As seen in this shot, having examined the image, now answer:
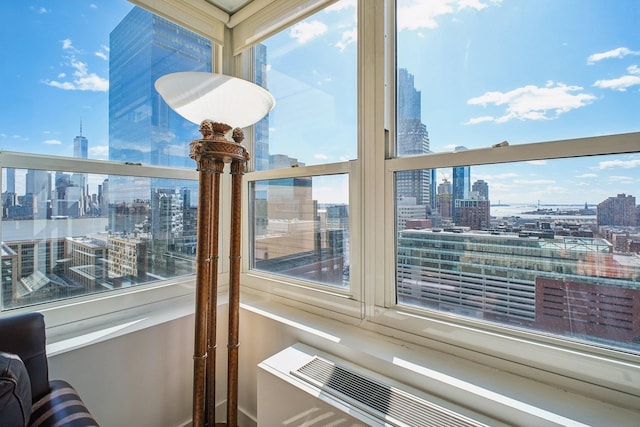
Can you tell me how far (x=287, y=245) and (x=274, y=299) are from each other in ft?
1.10

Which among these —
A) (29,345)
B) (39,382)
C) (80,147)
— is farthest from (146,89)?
(39,382)

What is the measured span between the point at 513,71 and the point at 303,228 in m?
1.20

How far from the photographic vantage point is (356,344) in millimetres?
1248

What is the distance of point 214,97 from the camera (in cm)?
114

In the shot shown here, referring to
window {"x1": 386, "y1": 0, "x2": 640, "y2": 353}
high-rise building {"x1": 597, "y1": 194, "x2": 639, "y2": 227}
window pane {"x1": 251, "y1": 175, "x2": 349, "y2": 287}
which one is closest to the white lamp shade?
window pane {"x1": 251, "y1": 175, "x2": 349, "y2": 287}

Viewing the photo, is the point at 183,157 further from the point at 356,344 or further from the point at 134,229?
the point at 356,344

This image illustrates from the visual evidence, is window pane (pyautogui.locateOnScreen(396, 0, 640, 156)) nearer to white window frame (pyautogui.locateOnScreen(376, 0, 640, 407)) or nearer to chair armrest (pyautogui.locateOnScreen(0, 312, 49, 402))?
white window frame (pyautogui.locateOnScreen(376, 0, 640, 407))

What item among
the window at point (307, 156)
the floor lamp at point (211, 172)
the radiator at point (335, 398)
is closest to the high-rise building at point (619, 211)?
the radiator at point (335, 398)

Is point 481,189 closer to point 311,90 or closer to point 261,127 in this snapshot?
point 311,90

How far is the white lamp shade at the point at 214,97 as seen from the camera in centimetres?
108

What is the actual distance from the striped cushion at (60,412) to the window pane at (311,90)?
1.36 meters

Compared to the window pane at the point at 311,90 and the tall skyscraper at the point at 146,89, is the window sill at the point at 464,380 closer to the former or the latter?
the window pane at the point at 311,90

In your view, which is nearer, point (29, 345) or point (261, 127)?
point (29, 345)

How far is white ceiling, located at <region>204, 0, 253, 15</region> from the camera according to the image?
1.77 metres
